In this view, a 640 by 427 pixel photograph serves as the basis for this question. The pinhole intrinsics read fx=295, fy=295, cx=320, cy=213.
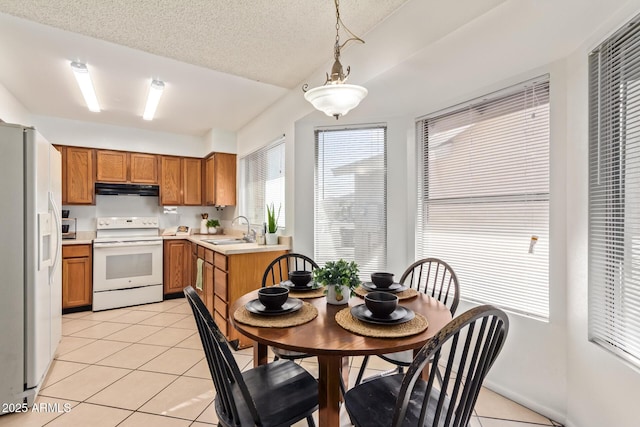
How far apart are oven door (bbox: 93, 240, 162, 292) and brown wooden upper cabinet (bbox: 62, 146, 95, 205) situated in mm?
743

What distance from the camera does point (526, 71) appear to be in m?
1.91

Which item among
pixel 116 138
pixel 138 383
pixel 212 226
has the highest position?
pixel 116 138

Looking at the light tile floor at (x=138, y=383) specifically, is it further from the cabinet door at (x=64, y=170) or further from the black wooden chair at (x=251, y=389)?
the cabinet door at (x=64, y=170)

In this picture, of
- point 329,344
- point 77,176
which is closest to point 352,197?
point 329,344

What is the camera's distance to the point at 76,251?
12.1ft

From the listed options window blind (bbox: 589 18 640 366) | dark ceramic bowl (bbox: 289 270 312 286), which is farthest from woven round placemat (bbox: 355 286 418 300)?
window blind (bbox: 589 18 640 366)

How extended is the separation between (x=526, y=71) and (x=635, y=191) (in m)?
0.99

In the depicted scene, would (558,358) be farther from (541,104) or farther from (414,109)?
(414,109)

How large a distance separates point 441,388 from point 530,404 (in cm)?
142

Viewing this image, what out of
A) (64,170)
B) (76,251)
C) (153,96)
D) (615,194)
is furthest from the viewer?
(64,170)

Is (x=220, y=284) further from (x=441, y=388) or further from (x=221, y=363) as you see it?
(x=441, y=388)

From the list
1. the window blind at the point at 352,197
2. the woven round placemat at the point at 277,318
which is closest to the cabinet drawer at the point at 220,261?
the window blind at the point at 352,197

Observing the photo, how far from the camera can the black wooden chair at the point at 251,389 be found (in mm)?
1065

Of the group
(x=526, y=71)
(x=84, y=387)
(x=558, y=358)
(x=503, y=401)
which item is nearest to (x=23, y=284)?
(x=84, y=387)
